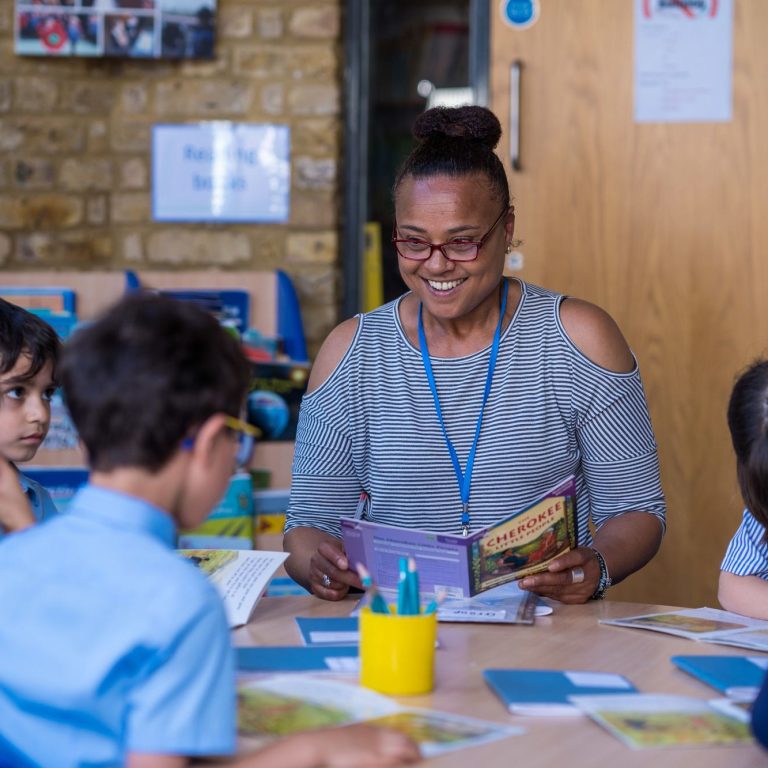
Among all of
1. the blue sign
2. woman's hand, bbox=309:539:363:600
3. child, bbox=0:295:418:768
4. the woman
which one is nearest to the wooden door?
the blue sign

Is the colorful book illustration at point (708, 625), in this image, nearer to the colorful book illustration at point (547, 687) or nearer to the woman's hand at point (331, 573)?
the colorful book illustration at point (547, 687)

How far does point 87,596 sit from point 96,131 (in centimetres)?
288

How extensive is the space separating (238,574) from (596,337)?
787mm

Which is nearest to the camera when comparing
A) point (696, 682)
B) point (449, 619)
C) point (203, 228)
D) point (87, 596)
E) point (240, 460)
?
point (87, 596)

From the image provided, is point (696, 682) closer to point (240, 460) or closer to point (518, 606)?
point (518, 606)

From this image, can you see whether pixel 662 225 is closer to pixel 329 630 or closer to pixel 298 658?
pixel 329 630

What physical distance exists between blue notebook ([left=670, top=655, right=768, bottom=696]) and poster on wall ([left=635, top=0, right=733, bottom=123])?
6.96ft

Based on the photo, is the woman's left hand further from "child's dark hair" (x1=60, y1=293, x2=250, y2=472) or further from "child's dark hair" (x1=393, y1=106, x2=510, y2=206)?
"child's dark hair" (x1=60, y1=293, x2=250, y2=472)

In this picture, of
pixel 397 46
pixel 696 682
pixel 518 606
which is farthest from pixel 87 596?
pixel 397 46

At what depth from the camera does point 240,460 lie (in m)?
3.21

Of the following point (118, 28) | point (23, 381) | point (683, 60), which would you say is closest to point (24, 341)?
point (23, 381)

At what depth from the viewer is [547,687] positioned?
50.3 inches

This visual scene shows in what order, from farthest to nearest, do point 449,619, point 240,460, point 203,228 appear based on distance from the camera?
point 203,228
point 240,460
point 449,619

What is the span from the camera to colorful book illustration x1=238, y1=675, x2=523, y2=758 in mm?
1129
